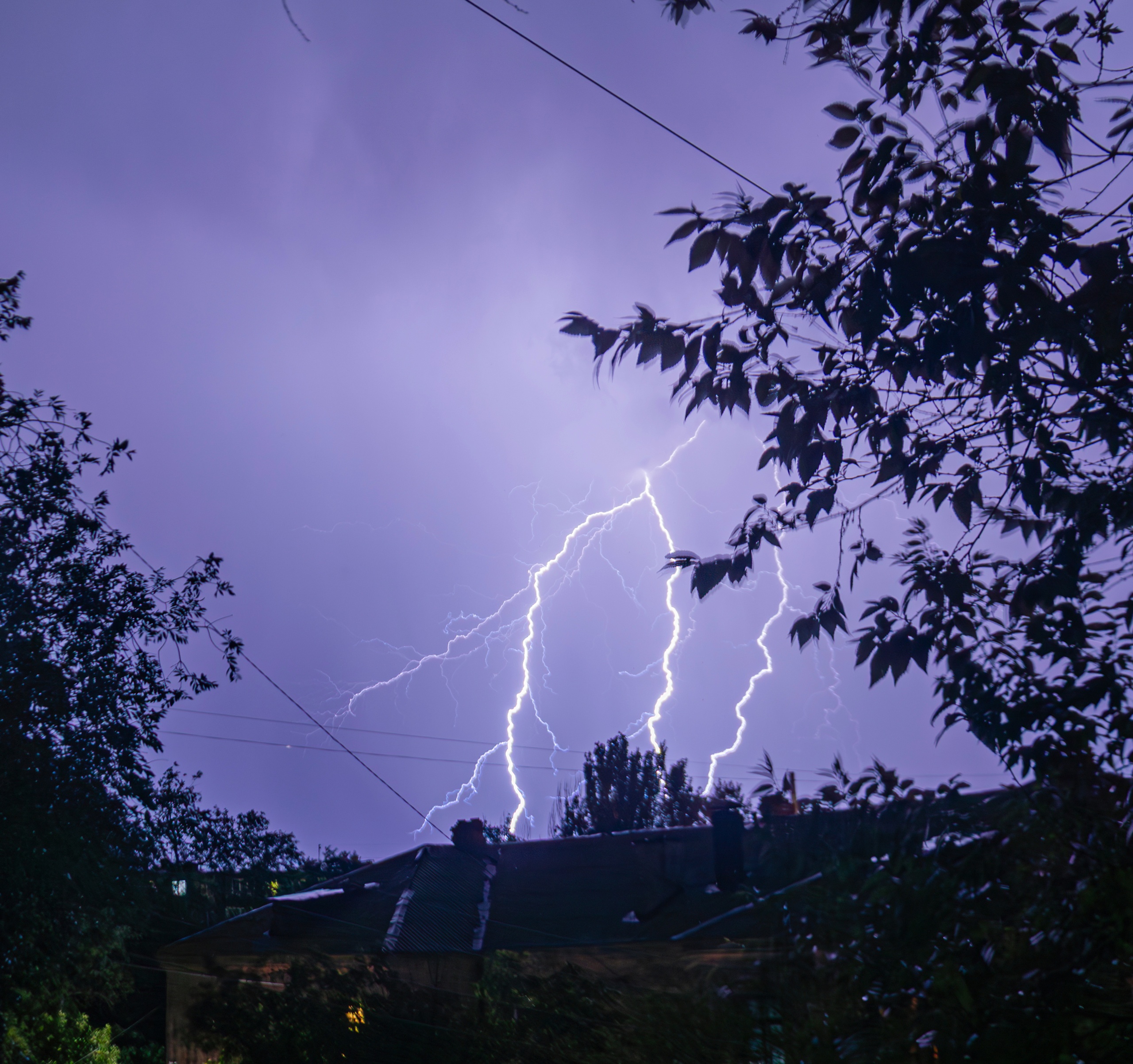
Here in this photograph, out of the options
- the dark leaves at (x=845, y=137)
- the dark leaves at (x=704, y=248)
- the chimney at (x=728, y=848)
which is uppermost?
the dark leaves at (x=845, y=137)

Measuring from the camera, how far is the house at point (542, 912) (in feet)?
7.79

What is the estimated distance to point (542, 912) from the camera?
29.4 ft

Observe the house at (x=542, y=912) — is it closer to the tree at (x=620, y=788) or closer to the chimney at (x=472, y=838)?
the chimney at (x=472, y=838)

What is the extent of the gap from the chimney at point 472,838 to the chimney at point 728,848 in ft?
22.8

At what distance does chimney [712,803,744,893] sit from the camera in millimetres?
2873

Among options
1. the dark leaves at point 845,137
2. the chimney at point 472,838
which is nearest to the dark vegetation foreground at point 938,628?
the dark leaves at point 845,137

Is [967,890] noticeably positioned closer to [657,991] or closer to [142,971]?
[657,991]

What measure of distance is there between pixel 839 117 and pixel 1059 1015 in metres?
2.37

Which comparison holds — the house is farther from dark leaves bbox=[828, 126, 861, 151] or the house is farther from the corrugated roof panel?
dark leaves bbox=[828, 126, 861, 151]

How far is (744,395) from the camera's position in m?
2.43

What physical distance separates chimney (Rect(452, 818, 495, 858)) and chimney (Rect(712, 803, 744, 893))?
6953 mm

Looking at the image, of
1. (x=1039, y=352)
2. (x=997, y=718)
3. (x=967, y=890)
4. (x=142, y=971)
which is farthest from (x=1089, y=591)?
(x=142, y=971)

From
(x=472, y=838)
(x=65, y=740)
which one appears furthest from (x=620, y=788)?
(x=65, y=740)

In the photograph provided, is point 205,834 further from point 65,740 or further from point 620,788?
point 620,788
